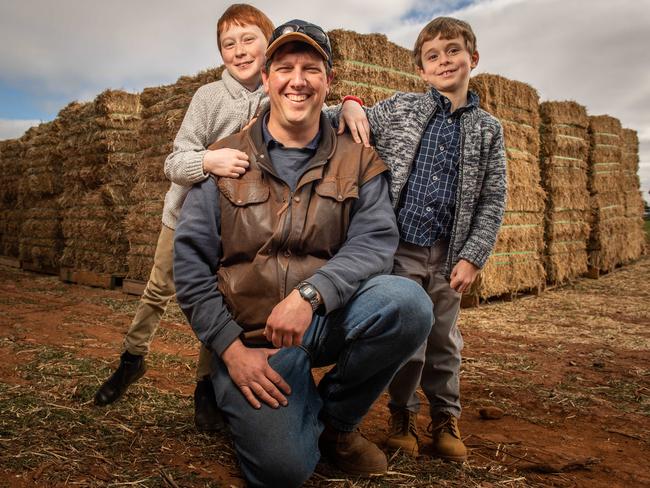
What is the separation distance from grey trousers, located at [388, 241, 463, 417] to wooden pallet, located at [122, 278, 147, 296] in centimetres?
608

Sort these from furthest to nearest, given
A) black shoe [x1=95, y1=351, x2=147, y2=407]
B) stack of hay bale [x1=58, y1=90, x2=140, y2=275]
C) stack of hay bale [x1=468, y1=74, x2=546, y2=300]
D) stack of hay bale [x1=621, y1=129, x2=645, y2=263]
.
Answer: stack of hay bale [x1=621, y1=129, x2=645, y2=263], stack of hay bale [x1=58, y1=90, x2=140, y2=275], stack of hay bale [x1=468, y1=74, x2=546, y2=300], black shoe [x1=95, y1=351, x2=147, y2=407]

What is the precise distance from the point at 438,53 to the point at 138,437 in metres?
2.42

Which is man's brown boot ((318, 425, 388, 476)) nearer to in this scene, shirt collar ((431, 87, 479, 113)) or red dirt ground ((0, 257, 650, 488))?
red dirt ground ((0, 257, 650, 488))

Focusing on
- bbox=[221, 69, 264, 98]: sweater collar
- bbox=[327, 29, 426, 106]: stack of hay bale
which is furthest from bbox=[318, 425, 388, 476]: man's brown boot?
bbox=[327, 29, 426, 106]: stack of hay bale

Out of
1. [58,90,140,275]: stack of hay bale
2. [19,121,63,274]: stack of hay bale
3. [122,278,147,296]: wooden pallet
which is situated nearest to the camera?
[122,278,147,296]: wooden pallet

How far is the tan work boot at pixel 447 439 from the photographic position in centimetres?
258

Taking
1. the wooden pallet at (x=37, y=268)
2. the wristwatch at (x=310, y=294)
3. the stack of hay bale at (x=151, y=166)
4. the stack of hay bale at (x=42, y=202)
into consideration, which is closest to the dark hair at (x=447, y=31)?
the wristwatch at (x=310, y=294)

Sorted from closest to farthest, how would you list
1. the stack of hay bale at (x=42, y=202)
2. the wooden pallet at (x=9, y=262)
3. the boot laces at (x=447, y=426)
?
the boot laces at (x=447, y=426) → the stack of hay bale at (x=42, y=202) → the wooden pallet at (x=9, y=262)

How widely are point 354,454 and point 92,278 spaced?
771 centimetres

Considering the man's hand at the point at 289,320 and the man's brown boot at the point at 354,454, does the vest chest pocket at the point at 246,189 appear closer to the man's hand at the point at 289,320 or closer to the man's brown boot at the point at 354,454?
the man's hand at the point at 289,320

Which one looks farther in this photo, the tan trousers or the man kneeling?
the tan trousers

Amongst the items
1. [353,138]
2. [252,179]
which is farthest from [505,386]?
[252,179]

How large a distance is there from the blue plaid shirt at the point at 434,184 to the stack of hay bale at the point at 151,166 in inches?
205

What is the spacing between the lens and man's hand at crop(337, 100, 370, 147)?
8.37 ft
